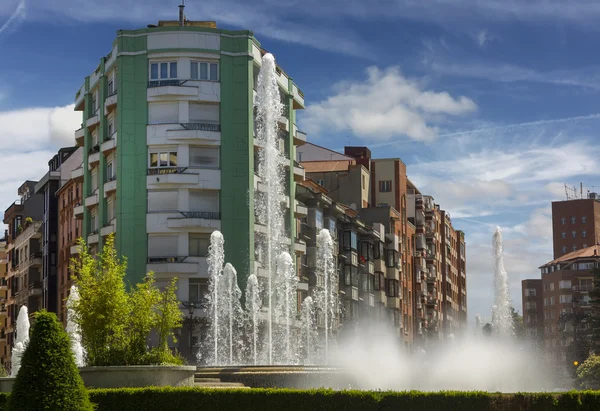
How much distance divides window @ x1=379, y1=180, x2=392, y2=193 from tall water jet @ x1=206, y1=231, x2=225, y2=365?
144ft

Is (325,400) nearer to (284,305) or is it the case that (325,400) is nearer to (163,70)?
(284,305)

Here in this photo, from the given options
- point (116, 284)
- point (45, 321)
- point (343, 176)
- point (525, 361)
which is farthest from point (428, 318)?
point (45, 321)

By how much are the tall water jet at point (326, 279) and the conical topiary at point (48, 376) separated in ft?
158

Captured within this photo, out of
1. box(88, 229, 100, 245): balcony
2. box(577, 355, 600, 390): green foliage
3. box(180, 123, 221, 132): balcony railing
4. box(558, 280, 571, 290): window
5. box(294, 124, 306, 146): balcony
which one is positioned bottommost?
box(577, 355, 600, 390): green foliage

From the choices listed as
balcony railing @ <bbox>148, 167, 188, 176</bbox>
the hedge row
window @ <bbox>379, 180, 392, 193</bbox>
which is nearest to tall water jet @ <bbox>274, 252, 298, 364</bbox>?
balcony railing @ <bbox>148, 167, 188, 176</bbox>

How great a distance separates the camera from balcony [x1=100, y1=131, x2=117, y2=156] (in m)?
63.4

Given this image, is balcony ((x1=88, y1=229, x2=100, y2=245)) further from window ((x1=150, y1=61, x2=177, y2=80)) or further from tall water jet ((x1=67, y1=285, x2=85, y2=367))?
tall water jet ((x1=67, y1=285, x2=85, y2=367))

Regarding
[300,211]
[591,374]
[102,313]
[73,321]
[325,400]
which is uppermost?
[300,211]

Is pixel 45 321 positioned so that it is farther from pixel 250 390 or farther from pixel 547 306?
pixel 547 306

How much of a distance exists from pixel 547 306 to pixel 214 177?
116201mm

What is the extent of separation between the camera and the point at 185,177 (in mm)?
60875

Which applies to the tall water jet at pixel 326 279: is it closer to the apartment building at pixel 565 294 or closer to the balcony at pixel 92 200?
the balcony at pixel 92 200

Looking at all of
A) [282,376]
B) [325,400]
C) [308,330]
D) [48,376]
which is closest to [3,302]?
[308,330]

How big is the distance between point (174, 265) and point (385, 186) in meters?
45.5
